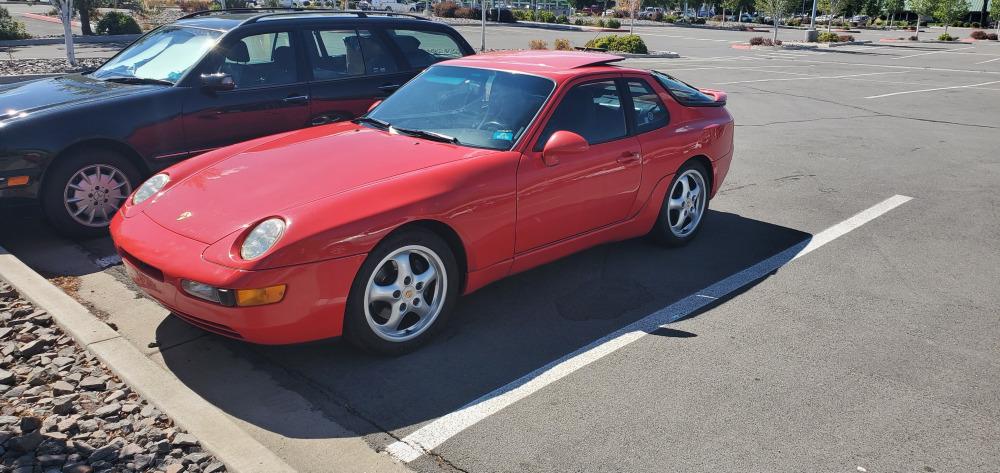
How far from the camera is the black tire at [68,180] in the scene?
5863mm

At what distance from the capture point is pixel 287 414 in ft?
12.4

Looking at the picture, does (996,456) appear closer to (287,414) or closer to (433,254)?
(433,254)

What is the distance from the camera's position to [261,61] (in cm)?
681

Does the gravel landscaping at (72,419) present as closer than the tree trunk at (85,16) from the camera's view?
Yes

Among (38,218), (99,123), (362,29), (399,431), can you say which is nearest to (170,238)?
(399,431)

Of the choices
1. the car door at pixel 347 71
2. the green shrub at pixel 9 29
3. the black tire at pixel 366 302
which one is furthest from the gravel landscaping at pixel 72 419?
the green shrub at pixel 9 29

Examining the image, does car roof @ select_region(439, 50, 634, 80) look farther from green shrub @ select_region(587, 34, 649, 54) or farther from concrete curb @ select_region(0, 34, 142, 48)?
green shrub @ select_region(587, 34, 649, 54)

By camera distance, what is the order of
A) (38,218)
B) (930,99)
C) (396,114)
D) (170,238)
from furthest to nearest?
(930,99) < (38,218) < (396,114) < (170,238)

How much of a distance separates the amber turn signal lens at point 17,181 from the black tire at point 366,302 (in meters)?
3.17

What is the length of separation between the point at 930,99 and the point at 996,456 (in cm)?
1613

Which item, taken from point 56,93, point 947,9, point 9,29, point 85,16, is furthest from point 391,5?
point 56,93

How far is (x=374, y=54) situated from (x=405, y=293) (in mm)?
3822

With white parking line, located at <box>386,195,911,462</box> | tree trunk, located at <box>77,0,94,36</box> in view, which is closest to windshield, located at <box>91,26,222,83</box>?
white parking line, located at <box>386,195,911,462</box>

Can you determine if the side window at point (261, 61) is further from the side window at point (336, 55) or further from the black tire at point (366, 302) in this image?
the black tire at point (366, 302)
